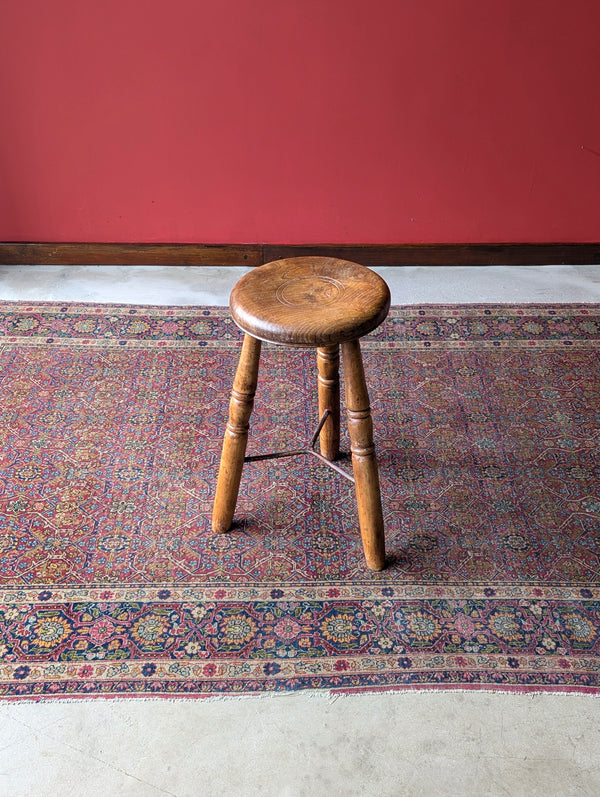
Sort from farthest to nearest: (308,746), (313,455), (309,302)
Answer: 1. (313,455)
2. (309,302)
3. (308,746)

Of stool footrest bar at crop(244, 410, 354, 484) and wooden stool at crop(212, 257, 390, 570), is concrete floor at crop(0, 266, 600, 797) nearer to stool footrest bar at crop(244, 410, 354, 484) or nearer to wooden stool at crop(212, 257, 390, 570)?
wooden stool at crop(212, 257, 390, 570)

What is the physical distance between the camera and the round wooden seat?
181cm

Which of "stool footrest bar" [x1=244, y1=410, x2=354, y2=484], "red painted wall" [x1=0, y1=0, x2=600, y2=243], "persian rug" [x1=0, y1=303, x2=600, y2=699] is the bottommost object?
"persian rug" [x1=0, y1=303, x2=600, y2=699]

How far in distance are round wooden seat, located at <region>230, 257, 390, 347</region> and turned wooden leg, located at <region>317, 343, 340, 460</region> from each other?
0.77 ft

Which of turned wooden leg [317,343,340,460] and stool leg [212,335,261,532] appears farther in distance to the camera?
turned wooden leg [317,343,340,460]

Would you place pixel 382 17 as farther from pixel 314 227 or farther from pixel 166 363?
pixel 166 363

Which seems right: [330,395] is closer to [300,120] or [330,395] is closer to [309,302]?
[309,302]

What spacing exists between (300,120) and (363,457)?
1.87 meters

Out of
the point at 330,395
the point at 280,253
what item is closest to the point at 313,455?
the point at 330,395

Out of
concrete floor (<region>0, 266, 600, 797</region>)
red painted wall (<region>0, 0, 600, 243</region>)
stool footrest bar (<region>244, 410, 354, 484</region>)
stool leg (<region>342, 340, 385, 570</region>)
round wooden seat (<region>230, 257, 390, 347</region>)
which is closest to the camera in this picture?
concrete floor (<region>0, 266, 600, 797</region>)

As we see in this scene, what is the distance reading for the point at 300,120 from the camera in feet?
10.8

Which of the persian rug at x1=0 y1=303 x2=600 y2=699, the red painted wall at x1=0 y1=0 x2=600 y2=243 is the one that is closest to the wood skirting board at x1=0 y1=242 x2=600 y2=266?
the red painted wall at x1=0 y1=0 x2=600 y2=243

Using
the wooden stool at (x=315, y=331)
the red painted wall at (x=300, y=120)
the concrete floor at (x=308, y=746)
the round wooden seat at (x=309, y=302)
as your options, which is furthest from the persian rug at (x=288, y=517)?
the round wooden seat at (x=309, y=302)

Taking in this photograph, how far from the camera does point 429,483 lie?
2398 mm
